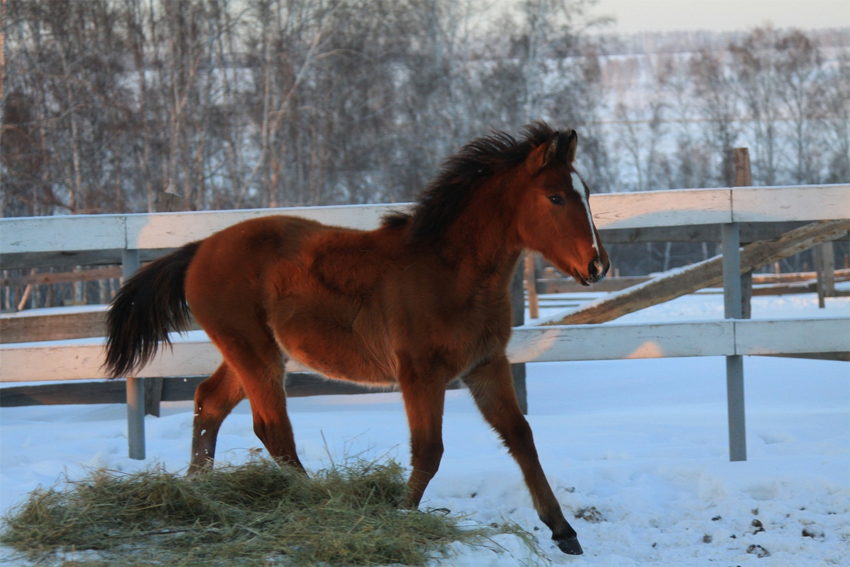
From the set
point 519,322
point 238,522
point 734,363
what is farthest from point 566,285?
point 238,522

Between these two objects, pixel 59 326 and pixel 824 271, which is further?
pixel 824 271

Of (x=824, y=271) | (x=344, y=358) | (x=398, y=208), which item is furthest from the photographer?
(x=824, y=271)

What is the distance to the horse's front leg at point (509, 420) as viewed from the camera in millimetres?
3322

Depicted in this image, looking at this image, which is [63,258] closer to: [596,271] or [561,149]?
[561,149]

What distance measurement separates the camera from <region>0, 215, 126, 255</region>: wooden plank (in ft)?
15.3

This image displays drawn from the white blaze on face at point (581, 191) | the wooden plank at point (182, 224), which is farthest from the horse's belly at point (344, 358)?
the wooden plank at point (182, 224)

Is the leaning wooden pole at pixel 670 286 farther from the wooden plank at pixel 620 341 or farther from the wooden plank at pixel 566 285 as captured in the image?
the wooden plank at pixel 566 285

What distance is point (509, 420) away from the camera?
345 centimetres

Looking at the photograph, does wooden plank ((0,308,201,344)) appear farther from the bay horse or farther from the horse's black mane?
the horse's black mane

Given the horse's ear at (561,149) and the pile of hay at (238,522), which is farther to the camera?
the horse's ear at (561,149)

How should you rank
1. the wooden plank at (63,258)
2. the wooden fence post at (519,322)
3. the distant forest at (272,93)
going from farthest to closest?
the distant forest at (272,93), the wooden fence post at (519,322), the wooden plank at (63,258)

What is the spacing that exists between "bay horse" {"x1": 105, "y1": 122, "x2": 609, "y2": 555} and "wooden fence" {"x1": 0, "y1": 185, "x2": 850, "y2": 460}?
0.82m

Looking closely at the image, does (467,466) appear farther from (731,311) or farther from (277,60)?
(277,60)

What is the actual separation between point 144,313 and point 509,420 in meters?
1.95
